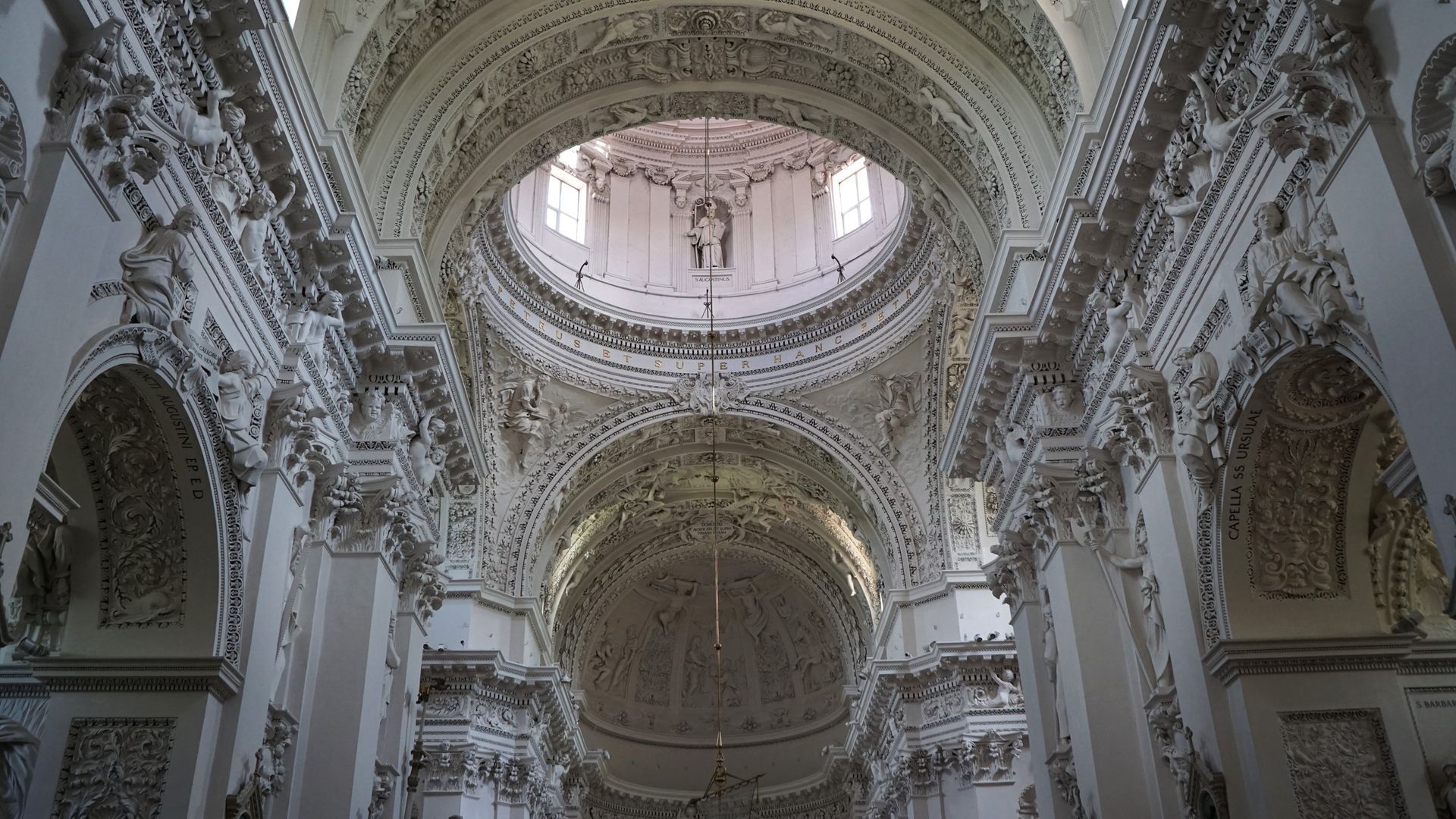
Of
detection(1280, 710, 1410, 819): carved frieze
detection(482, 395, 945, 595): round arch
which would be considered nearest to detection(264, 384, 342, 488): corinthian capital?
detection(1280, 710, 1410, 819): carved frieze

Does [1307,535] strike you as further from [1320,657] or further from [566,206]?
[566,206]

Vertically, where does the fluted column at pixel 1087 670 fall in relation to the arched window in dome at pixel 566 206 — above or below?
below

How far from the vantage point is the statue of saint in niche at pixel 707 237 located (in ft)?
86.0

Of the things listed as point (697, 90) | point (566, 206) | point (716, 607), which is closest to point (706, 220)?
point (566, 206)

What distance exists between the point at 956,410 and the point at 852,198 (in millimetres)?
12626

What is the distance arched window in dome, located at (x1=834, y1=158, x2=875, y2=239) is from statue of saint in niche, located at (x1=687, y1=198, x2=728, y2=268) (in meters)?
2.74

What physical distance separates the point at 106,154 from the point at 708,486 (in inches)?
846

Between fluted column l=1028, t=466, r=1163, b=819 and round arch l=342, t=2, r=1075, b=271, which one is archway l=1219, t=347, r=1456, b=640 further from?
round arch l=342, t=2, r=1075, b=271

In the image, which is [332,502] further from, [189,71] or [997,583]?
[997,583]

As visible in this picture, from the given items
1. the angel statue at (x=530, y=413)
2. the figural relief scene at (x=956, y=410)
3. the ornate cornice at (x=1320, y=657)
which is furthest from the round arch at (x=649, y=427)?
the ornate cornice at (x=1320, y=657)

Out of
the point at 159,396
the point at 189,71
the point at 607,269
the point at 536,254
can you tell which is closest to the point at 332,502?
the point at 159,396

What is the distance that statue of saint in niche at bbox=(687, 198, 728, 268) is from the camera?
26.2 m

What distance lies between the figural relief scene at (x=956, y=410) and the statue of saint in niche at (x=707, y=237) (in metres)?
7.51

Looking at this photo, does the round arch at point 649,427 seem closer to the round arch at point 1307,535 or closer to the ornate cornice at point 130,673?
the round arch at point 1307,535
